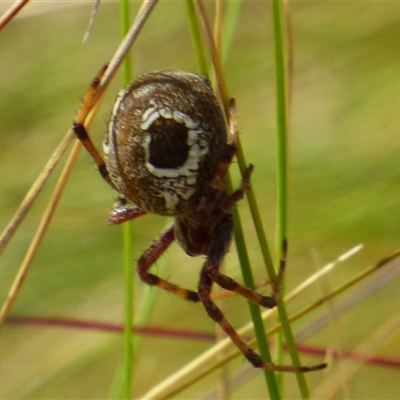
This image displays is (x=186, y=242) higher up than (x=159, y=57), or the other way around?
(x=159, y=57)

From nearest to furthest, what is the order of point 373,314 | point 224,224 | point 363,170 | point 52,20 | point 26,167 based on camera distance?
point 224,224, point 373,314, point 363,170, point 26,167, point 52,20

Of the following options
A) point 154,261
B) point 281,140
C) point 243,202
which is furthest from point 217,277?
point 243,202

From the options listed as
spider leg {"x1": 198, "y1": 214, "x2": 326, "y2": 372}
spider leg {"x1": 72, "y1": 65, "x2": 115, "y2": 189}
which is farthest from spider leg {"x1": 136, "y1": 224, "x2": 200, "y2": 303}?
spider leg {"x1": 72, "y1": 65, "x2": 115, "y2": 189}

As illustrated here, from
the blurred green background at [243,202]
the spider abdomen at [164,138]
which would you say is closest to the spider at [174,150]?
the spider abdomen at [164,138]

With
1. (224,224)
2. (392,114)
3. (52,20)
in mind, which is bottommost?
(392,114)

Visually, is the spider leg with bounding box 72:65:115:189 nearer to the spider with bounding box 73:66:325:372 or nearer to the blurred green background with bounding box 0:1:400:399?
the spider with bounding box 73:66:325:372

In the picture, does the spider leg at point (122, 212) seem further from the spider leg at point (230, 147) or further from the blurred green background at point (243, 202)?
the blurred green background at point (243, 202)

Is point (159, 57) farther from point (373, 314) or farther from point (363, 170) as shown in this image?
point (373, 314)

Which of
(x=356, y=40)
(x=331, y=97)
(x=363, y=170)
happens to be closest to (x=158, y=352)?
(x=363, y=170)
